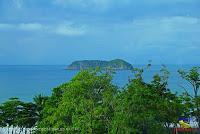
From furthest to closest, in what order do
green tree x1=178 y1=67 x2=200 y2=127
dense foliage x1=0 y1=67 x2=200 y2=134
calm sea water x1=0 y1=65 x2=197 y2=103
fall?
calm sea water x1=0 y1=65 x2=197 y2=103 → green tree x1=178 y1=67 x2=200 y2=127 → dense foliage x1=0 y1=67 x2=200 y2=134

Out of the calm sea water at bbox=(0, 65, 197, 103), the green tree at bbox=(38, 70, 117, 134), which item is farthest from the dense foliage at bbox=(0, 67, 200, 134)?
the calm sea water at bbox=(0, 65, 197, 103)

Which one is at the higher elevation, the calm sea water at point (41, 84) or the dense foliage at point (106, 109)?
the calm sea water at point (41, 84)

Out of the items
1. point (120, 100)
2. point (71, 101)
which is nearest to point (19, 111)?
point (71, 101)

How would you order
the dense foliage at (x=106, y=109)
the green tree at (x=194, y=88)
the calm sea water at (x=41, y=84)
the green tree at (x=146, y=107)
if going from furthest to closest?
the calm sea water at (x=41, y=84)
the green tree at (x=194, y=88)
the dense foliage at (x=106, y=109)
the green tree at (x=146, y=107)

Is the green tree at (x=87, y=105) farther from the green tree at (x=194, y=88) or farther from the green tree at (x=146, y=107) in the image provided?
the green tree at (x=194, y=88)

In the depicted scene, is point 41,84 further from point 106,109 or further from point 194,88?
point 106,109

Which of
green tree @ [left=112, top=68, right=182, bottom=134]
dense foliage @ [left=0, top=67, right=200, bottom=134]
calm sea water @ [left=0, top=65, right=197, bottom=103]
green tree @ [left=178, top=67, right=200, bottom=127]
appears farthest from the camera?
calm sea water @ [left=0, top=65, right=197, bottom=103]

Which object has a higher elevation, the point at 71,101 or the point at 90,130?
the point at 71,101

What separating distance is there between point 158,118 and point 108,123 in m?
2.03

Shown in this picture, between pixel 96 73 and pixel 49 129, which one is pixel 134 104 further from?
pixel 49 129

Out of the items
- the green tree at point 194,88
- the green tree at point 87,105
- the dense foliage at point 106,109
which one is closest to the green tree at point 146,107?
the dense foliage at point 106,109

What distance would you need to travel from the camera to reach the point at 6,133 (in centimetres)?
1492

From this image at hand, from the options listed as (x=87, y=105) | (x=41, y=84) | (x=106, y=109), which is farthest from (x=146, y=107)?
(x=41, y=84)

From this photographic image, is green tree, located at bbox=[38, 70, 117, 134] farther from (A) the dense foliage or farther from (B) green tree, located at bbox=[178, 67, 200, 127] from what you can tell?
(B) green tree, located at bbox=[178, 67, 200, 127]
